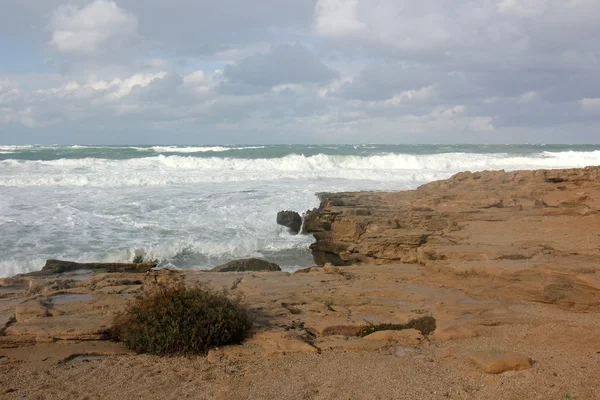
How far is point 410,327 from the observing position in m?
6.41

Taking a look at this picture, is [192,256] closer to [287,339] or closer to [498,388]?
[287,339]

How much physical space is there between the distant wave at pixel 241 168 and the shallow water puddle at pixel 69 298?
20.4 meters

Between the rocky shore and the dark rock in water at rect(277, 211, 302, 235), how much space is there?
5.19 meters

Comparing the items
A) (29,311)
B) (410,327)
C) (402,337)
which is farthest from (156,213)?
(402,337)

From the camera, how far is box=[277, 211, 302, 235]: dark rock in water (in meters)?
16.6

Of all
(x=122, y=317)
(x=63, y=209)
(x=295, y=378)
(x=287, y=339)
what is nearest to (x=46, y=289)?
(x=122, y=317)

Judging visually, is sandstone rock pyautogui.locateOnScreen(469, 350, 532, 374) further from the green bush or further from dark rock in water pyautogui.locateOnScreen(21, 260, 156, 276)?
dark rock in water pyautogui.locateOnScreen(21, 260, 156, 276)

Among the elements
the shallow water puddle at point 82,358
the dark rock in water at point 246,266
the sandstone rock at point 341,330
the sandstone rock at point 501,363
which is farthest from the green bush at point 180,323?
the dark rock in water at point 246,266

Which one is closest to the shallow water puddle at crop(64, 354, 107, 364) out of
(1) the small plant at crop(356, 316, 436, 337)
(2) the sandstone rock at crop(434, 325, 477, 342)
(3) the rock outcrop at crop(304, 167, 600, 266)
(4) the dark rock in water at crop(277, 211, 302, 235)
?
(1) the small plant at crop(356, 316, 436, 337)

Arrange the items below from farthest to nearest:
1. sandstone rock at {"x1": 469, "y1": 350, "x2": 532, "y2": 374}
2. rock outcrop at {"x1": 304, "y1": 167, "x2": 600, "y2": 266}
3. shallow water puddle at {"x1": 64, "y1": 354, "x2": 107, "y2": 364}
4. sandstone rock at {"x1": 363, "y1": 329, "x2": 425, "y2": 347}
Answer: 1. rock outcrop at {"x1": 304, "y1": 167, "x2": 600, "y2": 266}
2. sandstone rock at {"x1": 363, "y1": 329, "x2": 425, "y2": 347}
3. shallow water puddle at {"x1": 64, "y1": 354, "x2": 107, "y2": 364}
4. sandstone rock at {"x1": 469, "y1": 350, "x2": 532, "y2": 374}

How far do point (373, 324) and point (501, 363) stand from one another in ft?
5.95

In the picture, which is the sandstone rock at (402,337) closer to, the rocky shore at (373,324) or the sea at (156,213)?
the rocky shore at (373,324)

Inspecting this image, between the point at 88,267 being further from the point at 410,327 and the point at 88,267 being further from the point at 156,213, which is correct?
the point at 156,213

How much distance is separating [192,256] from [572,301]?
9.92 metres
